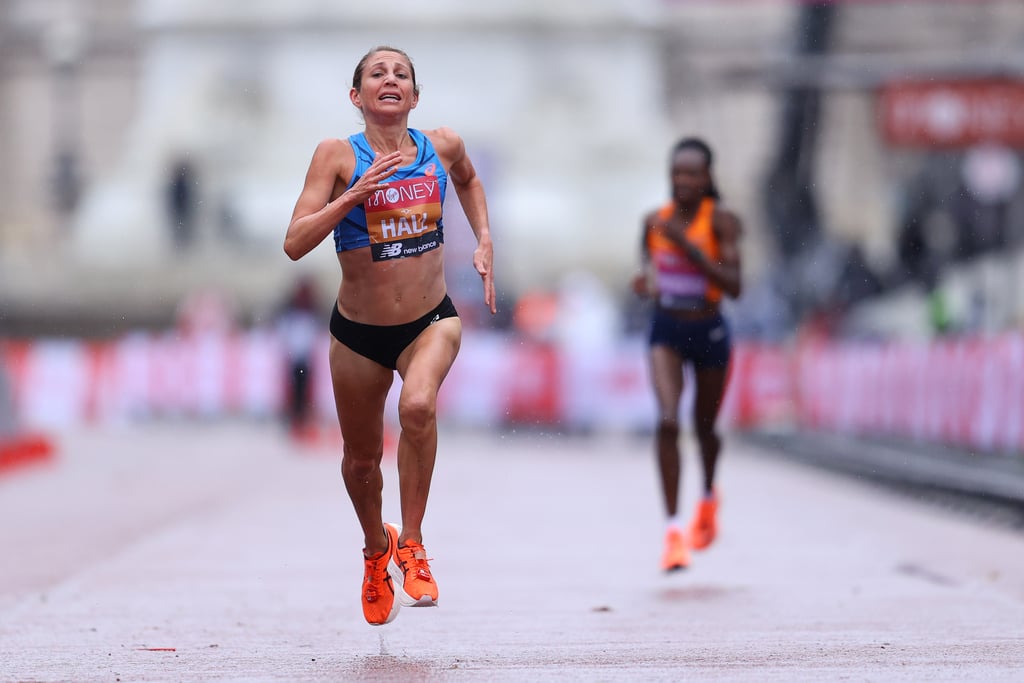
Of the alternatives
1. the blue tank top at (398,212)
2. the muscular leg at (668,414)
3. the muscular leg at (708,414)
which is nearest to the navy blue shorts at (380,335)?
the blue tank top at (398,212)

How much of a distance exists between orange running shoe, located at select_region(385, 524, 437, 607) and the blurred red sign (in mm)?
12733

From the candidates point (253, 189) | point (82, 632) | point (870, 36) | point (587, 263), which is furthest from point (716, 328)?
point (870, 36)

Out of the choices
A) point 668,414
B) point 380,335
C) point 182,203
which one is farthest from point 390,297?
point 182,203

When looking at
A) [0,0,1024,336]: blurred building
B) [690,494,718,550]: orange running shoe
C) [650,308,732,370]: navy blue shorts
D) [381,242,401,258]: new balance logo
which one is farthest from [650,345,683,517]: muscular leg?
[0,0,1024,336]: blurred building

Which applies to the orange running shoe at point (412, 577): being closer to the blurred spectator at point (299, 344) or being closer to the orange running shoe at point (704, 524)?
the orange running shoe at point (704, 524)

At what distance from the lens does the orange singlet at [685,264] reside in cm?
1033

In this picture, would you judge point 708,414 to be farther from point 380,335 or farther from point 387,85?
point 387,85

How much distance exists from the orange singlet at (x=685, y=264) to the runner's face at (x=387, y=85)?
125 inches

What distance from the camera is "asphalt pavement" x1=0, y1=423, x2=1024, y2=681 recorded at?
695 centimetres

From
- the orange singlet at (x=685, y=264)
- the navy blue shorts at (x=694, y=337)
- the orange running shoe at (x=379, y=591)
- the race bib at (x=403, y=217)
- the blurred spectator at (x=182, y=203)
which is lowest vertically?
the blurred spectator at (x=182, y=203)

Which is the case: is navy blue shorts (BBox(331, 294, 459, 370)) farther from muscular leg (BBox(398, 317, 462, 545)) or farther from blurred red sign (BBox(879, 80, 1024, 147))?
blurred red sign (BBox(879, 80, 1024, 147))

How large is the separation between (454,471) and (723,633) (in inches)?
446

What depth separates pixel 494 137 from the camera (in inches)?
2046

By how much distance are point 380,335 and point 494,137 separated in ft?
147
